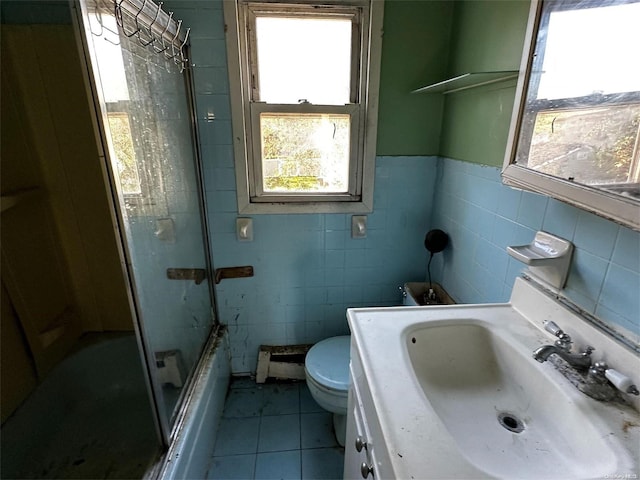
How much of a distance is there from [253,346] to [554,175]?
1.68m

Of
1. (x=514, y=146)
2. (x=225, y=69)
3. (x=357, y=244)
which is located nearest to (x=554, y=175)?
(x=514, y=146)

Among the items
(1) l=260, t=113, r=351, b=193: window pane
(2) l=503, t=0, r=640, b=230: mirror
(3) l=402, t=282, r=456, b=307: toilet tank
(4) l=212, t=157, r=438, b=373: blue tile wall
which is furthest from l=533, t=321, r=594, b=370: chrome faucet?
(1) l=260, t=113, r=351, b=193: window pane

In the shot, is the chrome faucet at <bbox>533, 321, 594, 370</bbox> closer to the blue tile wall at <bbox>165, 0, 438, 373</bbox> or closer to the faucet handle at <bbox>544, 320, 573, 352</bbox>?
the faucet handle at <bbox>544, 320, 573, 352</bbox>

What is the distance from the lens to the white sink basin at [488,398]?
0.59m

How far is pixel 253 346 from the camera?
6.22ft

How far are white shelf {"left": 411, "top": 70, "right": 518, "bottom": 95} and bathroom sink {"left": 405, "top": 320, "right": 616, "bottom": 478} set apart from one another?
31.3 inches

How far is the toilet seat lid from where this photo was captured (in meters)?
1.41

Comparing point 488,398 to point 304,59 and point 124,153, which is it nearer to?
point 124,153

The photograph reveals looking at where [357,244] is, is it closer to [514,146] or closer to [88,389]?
[514,146]

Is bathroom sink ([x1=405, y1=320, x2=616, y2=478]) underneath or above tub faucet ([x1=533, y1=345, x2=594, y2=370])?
underneath

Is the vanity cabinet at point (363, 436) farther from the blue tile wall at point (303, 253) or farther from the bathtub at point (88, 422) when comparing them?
the blue tile wall at point (303, 253)

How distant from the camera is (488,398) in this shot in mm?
855

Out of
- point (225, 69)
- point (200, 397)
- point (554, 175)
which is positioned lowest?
point (200, 397)

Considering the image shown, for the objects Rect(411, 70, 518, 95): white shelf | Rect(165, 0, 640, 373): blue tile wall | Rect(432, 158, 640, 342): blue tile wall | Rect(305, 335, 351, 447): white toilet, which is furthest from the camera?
→ Rect(305, 335, 351, 447): white toilet
